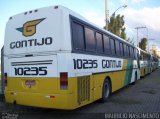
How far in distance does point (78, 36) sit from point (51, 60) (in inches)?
48.4

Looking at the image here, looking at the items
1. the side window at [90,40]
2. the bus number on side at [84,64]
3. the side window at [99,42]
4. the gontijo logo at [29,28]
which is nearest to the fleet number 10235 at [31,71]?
the bus number on side at [84,64]

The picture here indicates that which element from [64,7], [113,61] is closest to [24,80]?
[64,7]

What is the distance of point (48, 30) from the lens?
7.49 m

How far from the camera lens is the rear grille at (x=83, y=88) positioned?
7.56 metres

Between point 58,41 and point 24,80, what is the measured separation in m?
1.72

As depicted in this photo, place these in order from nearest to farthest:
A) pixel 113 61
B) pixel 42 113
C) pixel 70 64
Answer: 1. pixel 70 64
2. pixel 42 113
3. pixel 113 61

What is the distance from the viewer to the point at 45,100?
7266mm

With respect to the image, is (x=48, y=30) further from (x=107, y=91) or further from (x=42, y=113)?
(x=107, y=91)

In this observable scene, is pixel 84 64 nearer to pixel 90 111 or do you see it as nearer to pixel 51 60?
pixel 51 60

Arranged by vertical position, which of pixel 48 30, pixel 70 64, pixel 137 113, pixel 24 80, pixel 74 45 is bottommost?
pixel 137 113

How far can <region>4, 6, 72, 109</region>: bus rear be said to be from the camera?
718 centimetres

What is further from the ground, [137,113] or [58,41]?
[58,41]

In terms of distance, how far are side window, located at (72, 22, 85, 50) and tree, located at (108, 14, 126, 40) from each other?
27688mm

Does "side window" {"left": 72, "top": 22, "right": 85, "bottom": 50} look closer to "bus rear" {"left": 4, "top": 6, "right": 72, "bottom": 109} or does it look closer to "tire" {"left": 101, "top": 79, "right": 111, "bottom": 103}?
"bus rear" {"left": 4, "top": 6, "right": 72, "bottom": 109}
